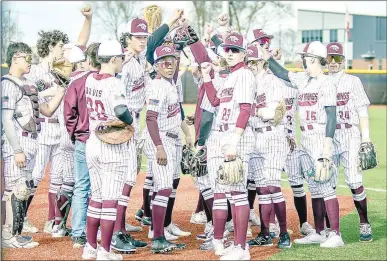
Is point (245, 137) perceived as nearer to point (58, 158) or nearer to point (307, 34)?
point (58, 158)

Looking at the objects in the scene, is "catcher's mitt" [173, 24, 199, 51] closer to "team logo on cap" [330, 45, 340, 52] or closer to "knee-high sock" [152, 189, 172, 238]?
"team logo on cap" [330, 45, 340, 52]

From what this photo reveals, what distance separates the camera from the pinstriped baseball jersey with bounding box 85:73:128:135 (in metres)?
5.52

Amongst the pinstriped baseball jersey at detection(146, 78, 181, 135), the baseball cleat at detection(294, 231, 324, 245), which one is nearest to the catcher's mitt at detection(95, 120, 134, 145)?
the pinstriped baseball jersey at detection(146, 78, 181, 135)

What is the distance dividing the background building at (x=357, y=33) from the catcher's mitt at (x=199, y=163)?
48.4 meters

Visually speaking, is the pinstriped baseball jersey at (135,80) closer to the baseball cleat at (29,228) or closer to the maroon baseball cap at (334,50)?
the baseball cleat at (29,228)

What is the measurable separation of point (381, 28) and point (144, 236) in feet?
164

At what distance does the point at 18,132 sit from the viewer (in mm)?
6492

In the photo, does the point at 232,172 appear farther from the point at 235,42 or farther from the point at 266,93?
the point at 266,93

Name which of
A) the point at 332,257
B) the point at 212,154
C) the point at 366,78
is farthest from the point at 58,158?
the point at 366,78

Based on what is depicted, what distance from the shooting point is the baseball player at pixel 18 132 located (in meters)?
5.99

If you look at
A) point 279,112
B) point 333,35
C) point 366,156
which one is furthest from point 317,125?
point 333,35

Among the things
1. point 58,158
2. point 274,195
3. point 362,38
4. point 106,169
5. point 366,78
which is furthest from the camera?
point 362,38

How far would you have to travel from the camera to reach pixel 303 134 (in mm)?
6719

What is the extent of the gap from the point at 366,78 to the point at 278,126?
845 inches
